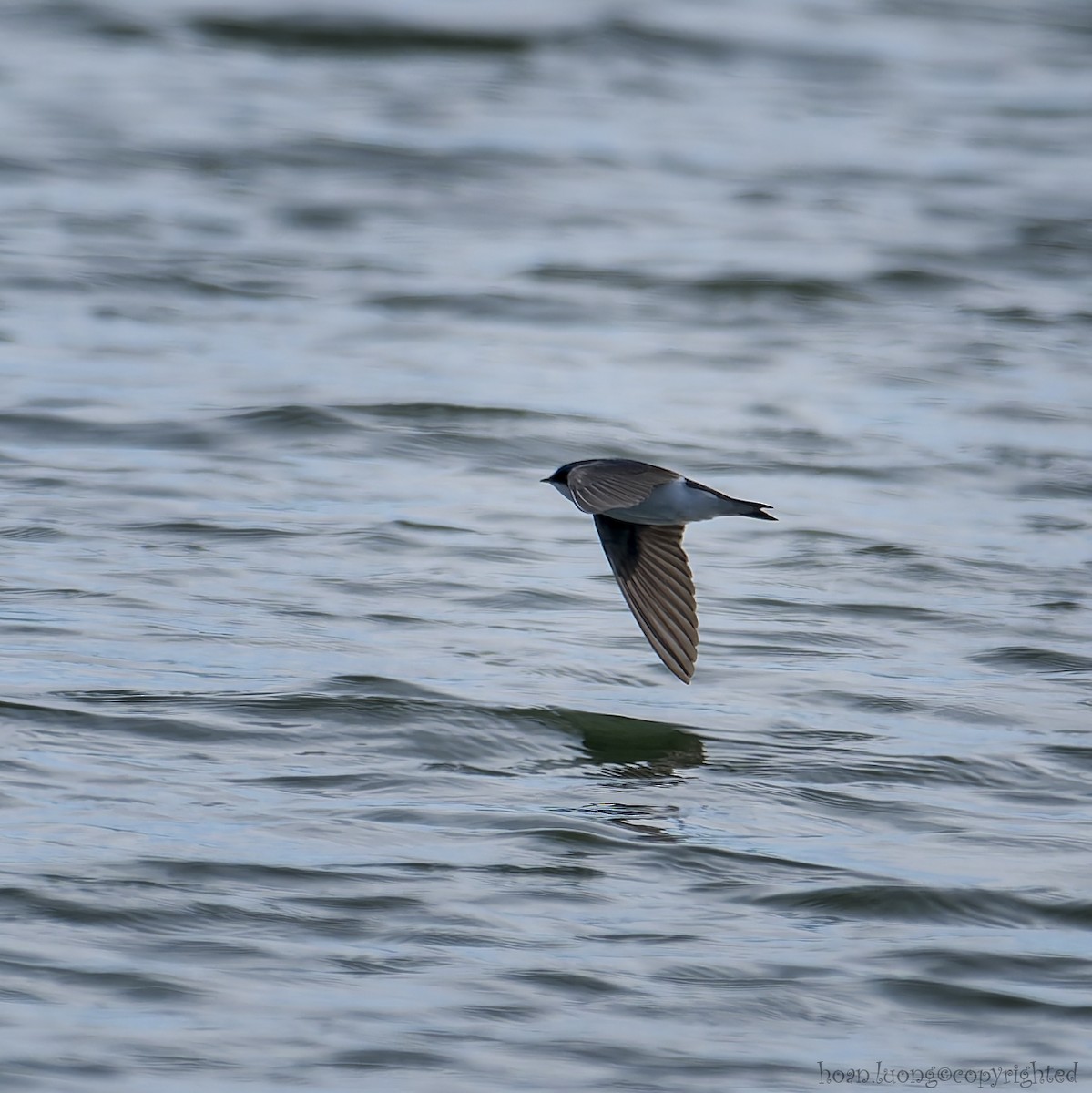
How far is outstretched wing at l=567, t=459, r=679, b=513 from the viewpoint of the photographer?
496 centimetres

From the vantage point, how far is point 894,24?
17.2 m

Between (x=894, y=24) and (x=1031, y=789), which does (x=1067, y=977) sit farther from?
(x=894, y=24)

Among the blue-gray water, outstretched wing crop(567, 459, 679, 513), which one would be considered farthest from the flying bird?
the blue-gray water

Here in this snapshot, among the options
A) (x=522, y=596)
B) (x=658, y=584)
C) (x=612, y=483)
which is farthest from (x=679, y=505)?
(x=522, y=596)

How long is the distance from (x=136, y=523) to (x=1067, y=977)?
353 cm

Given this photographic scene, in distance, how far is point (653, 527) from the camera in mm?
5715

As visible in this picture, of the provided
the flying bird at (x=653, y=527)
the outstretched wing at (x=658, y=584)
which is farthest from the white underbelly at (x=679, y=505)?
the outstretched wing at (x=658, y=584)

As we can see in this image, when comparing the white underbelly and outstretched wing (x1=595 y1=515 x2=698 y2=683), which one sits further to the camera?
outstretched wing (x1=595 y1=515 x2=698 y2=683)

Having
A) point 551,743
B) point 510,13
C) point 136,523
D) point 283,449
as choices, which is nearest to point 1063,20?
point 510,13

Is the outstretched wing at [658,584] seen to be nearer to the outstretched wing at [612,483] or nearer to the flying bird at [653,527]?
the flying bird at [653,527]

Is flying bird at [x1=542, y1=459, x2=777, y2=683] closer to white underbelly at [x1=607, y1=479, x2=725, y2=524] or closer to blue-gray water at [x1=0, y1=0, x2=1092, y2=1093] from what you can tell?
white underbelly at [x1=607, y1=479, x2=725, y2=524]

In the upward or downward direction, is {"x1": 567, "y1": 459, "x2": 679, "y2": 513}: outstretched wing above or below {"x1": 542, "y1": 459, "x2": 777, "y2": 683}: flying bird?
above

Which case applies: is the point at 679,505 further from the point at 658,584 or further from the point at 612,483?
the point at 658,584

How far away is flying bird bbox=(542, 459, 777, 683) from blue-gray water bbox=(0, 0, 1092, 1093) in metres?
0.19
